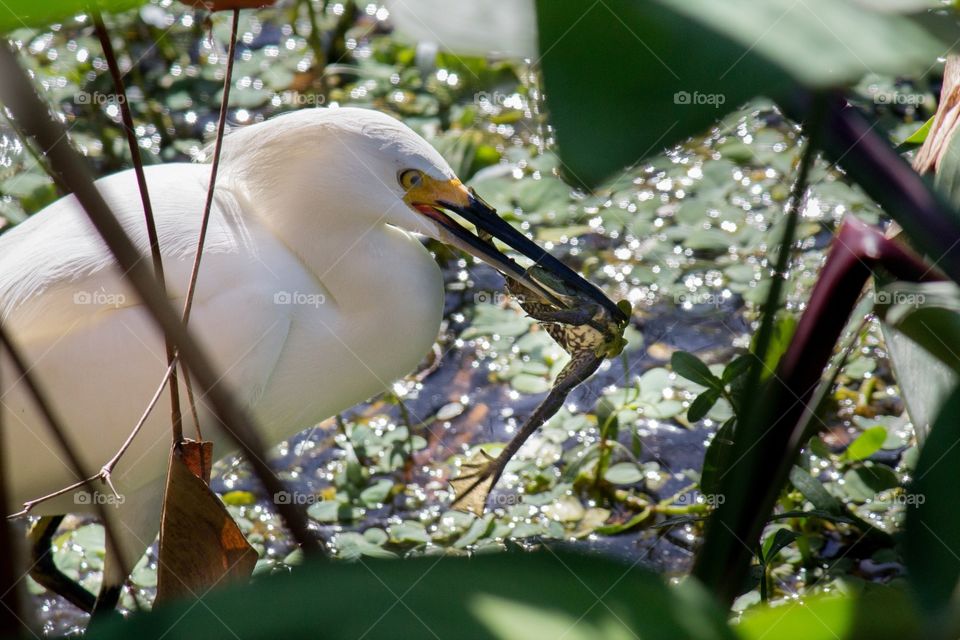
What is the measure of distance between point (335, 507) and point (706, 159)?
126 cm

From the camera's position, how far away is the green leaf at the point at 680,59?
23cm

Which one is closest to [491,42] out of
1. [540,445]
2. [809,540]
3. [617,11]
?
[617,11]

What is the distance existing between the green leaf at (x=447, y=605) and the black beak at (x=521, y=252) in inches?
40.7

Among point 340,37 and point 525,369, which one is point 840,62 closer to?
point 525,369

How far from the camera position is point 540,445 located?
1973 millimetres

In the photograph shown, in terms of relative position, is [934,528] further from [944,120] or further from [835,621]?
[944,120]

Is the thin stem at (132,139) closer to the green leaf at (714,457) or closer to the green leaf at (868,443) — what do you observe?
the green leaf at (714,457)
